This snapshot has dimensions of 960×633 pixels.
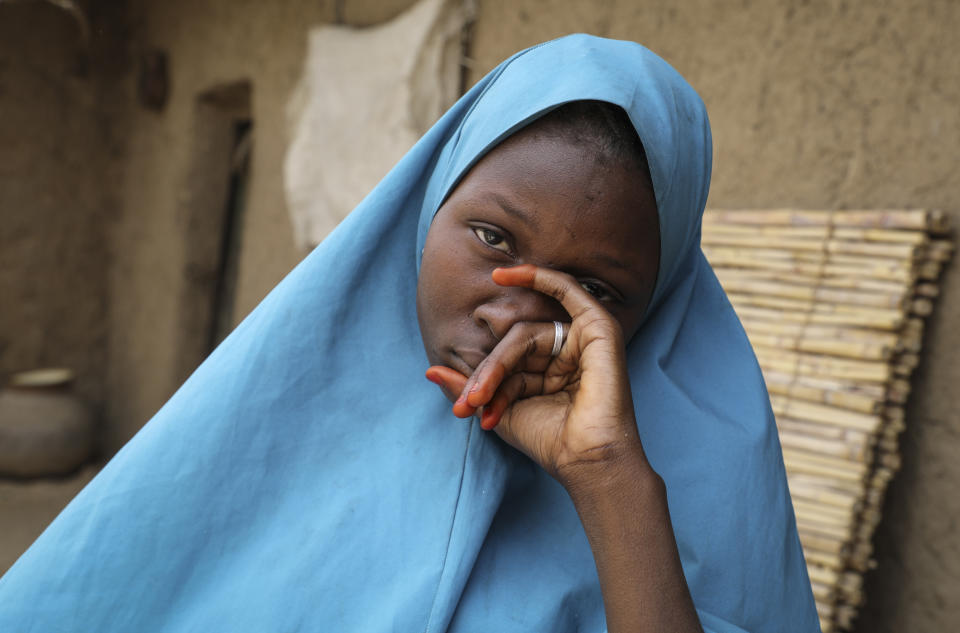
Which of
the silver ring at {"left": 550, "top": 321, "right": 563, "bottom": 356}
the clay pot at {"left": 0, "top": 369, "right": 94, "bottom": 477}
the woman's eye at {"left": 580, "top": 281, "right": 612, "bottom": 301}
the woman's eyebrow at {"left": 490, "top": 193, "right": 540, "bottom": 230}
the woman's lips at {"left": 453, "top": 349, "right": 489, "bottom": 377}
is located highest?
the woman's eyebrow at {"left": 490, "top": 193, "right": 540, "bottom": 230}

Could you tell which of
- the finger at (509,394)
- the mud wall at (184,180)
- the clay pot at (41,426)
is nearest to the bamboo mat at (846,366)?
the finger at (509,394)

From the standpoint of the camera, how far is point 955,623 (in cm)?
184

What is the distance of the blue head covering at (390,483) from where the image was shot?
1061 millimetres

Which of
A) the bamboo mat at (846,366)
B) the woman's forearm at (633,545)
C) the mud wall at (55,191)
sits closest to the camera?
the woman's forearm at (633,545)

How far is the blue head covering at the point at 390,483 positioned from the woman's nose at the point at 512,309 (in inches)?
8.6

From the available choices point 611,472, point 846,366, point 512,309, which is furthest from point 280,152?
point 611,472

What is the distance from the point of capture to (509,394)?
1.01 meters

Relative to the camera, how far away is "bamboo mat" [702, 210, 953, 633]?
1.88m

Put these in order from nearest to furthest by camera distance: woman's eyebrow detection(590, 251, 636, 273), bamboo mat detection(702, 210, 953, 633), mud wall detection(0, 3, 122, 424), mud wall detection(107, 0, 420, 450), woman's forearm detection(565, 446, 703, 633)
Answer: woman's forearm detection(565, 446, 703, 633), woman's eyebrow detection(590, 251, 636, 273), bamboo mat detection(702, 210, 953, 633), mud wall detection(107, 0, 420, 450), mud wall detection(0, 3, 122, 424)

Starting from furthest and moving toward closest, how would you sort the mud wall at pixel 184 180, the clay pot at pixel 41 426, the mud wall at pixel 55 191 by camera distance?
1. the mud wall at pixel 55 191
2. the clay pot at pixel 41 426
3. the mud wall at pixel 184 180

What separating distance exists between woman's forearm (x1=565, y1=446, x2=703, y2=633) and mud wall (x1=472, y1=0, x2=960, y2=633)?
1.36 meters

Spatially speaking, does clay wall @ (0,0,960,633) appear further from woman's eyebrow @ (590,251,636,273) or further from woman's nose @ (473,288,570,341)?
woman's nose @ (473,288,570,341)

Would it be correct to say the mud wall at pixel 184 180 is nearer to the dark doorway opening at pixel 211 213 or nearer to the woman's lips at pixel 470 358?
the dark doorway opening at pixel 211 213

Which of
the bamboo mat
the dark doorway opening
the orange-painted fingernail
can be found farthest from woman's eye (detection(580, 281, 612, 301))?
the dark doorway opening
